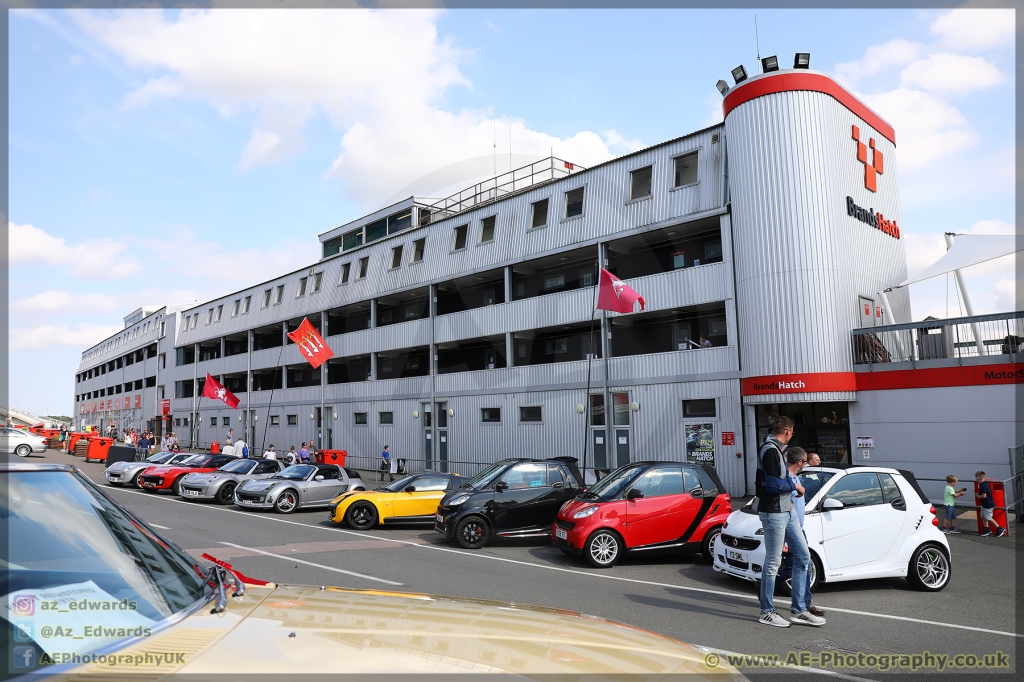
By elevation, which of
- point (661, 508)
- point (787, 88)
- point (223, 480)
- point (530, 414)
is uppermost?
point (787, 88)

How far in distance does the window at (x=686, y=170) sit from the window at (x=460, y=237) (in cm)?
1134

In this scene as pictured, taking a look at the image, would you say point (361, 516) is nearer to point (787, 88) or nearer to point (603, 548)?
point (603, 548)

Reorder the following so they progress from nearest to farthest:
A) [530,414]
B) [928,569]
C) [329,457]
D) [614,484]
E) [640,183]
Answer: [928,569] → [614,484] → [640,183] → [530,414] → [329,457]

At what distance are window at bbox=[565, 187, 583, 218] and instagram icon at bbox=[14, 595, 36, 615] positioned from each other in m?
25.9

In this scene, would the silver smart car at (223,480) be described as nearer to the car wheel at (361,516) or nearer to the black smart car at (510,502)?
the car wheel at (361,516)

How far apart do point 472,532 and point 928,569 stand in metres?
8.00

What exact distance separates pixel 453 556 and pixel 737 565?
5.40 m

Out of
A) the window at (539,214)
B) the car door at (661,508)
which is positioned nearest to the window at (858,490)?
the car door at (661,508)

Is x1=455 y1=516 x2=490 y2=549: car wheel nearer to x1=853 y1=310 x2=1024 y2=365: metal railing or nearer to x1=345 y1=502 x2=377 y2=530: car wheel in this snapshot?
x1=345 y1=502 x2=377 y2=530: car wheel

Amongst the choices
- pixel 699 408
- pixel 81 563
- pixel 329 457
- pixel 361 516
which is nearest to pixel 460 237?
pixel 329 457

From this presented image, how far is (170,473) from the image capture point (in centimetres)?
2505

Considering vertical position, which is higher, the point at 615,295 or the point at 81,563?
the point at 615,295

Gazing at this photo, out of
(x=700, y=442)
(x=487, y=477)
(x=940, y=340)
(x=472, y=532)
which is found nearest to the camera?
(x=472, y=532)

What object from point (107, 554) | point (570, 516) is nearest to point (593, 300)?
point (570, 516)
